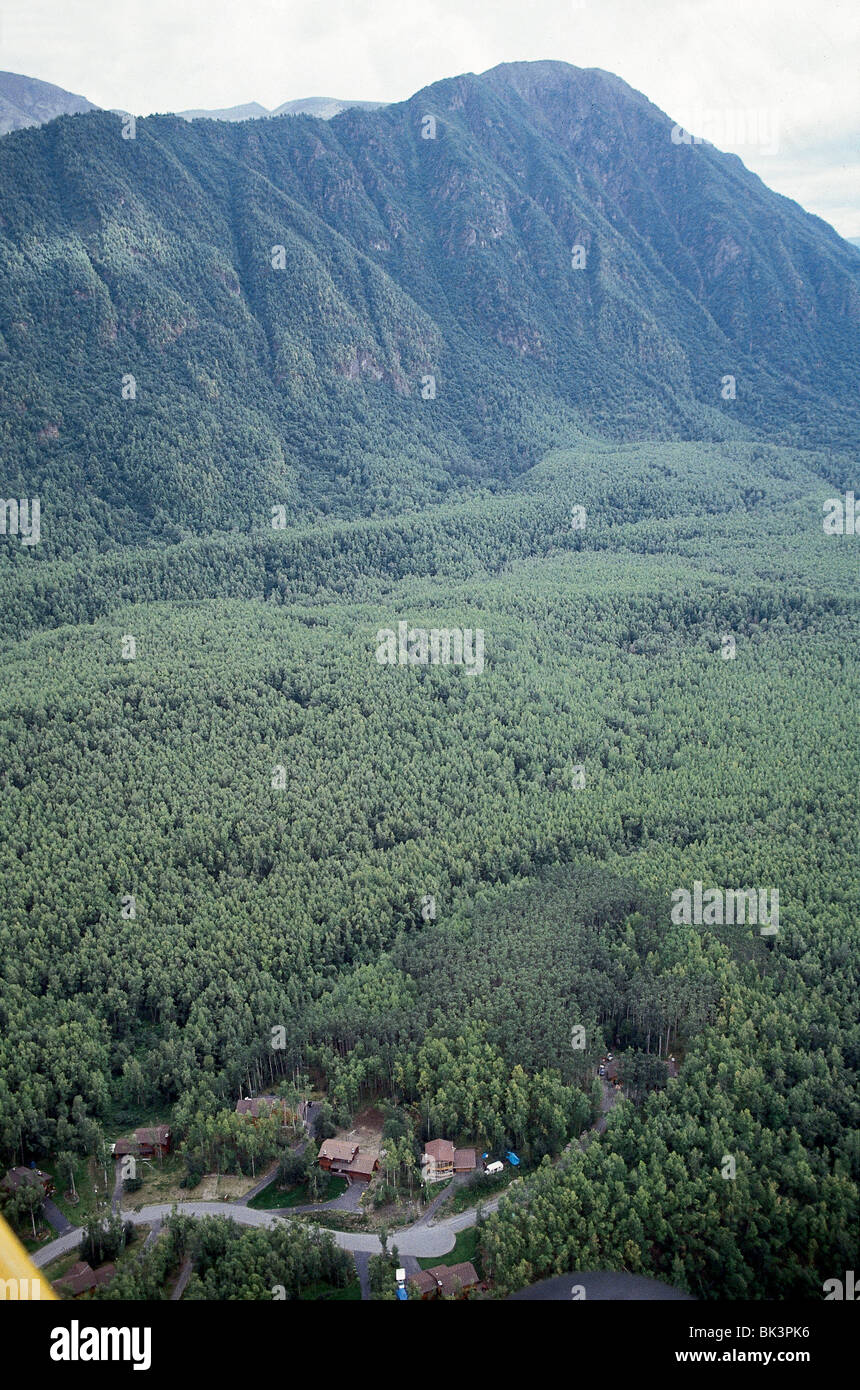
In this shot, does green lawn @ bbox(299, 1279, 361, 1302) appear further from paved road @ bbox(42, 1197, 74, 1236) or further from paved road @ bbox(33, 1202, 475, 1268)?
paved road @ bbox(42, 1197, 74, 1236)

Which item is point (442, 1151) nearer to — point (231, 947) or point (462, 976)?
point (462, 976)

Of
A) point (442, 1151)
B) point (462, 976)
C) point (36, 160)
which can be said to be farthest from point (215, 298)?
point (442, 1151)

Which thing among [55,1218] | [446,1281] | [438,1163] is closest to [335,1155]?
[438,1163]

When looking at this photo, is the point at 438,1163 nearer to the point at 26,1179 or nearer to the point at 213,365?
the point at 26,1179

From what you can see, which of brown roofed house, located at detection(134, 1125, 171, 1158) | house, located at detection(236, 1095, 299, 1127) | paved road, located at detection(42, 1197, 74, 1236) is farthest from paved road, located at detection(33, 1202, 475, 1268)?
house, located at detection(236, 1095, 299, 1127)

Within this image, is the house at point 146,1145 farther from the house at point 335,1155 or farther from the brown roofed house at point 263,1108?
the house at point 335,1155

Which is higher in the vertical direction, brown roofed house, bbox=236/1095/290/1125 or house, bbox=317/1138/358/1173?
brown roofed house, bbox=236/1095/290/1125

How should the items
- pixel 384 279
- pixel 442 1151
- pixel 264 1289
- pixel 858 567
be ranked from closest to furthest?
1. pixel 264 1289
2. pixel 442 1151
3. pixel 858 567
4. pixel 384 279
